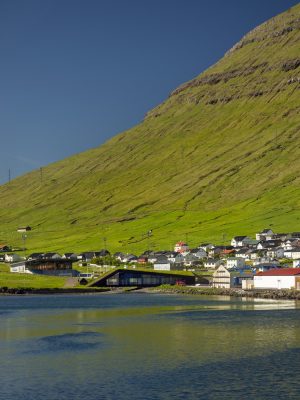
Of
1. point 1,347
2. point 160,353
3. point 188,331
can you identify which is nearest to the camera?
point 160,353

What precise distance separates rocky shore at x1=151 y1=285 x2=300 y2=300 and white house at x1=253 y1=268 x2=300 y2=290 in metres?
5.06

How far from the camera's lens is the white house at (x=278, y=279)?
15238 centimetres

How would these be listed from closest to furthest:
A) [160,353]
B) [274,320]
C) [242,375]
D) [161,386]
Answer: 1. [161,386]
2. [242,375]
3. [160,353]
4. [274,320]

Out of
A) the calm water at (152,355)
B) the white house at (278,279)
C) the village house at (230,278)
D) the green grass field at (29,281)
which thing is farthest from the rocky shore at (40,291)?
the calm water at (152,355)

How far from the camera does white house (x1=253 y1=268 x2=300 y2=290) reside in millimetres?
152375

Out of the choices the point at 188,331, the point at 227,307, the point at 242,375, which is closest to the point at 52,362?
the point at 242,375

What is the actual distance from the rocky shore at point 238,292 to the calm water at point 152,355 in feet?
99.0

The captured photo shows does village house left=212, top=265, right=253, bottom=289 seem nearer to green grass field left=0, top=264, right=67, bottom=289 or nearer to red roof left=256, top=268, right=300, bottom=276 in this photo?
red roof left=256, top=268, right=300, bottom=276

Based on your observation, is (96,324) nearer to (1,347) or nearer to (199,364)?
(1,347)

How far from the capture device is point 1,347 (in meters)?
71.2

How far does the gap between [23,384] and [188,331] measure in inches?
1277

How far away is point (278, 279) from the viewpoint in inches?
6201

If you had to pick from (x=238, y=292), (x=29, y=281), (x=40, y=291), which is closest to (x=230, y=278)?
(x=238, y=292)

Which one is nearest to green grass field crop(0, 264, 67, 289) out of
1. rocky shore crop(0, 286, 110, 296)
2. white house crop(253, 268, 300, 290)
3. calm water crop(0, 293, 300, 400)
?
rocky shore crop(0, 286, 110, 296)
